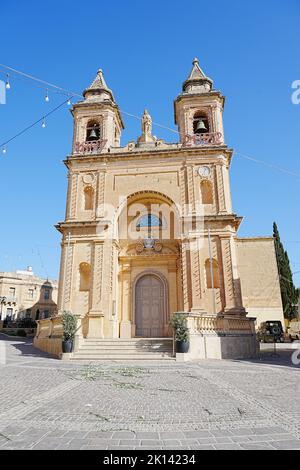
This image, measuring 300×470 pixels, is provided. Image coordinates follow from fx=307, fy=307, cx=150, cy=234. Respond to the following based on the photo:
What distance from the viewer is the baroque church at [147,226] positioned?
672 inches

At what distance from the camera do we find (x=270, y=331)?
23.9m

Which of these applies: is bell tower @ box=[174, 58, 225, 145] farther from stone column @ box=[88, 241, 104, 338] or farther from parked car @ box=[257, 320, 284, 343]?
parked car @ box=[257, 320, 284, 343]

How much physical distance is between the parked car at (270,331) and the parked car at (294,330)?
102 inches

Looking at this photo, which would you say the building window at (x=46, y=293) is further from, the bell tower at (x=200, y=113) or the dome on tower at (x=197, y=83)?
the dome on tower at (x=197, y=83)

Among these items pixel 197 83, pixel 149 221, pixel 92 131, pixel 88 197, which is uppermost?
pixel 197 83

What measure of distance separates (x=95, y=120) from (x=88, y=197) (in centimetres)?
595

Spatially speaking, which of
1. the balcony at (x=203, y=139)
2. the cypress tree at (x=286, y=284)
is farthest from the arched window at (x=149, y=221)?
the cypress tree at (x=286, y=284)

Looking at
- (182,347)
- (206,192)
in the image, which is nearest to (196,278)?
(182,347)

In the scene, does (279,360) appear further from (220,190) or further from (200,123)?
(200,123)
